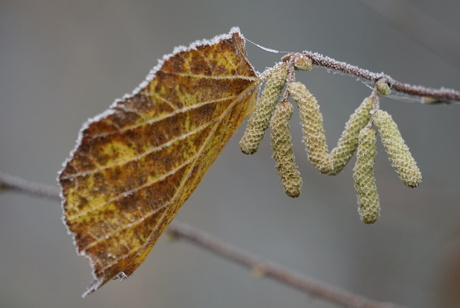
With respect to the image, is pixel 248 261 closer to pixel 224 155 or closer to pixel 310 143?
pixel 310 143

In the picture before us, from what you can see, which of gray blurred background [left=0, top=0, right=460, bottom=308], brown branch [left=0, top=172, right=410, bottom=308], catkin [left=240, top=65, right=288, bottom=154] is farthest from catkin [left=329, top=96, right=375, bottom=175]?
gray blurred background [left=0, top=0, right=460, bottom=308]

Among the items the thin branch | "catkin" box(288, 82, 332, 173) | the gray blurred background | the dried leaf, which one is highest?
the thin branch

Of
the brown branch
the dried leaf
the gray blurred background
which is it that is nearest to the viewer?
the dried leaf

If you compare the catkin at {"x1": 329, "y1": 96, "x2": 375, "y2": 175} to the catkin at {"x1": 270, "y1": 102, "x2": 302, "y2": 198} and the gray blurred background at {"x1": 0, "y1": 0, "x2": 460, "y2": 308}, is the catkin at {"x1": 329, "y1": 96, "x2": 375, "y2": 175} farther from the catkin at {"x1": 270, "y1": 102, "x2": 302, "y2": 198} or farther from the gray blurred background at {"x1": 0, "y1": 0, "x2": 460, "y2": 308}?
the gray blurred background at {"x1": 0, "y1": 0, "x2": 460, "y2": 308}

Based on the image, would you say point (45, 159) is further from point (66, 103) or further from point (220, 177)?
point (220, 177)

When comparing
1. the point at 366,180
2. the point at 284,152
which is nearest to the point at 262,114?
the point at 284,152

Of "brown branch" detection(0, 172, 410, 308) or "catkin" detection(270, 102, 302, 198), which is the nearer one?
"catkin" detection(270, 102, 302, 198)
